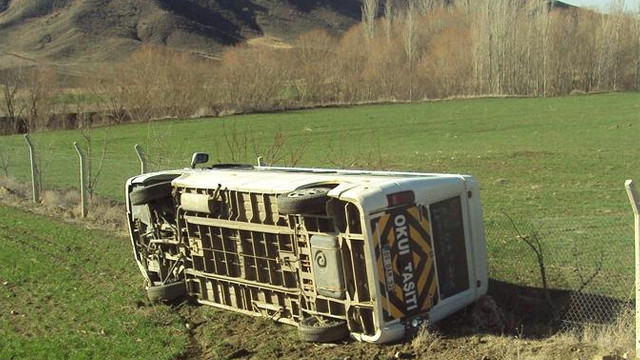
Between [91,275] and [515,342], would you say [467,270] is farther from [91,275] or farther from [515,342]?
[91,275]

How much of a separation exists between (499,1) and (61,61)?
71.4 m

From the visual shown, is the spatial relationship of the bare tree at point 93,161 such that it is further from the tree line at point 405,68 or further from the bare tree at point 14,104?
the tree line at point 405,68

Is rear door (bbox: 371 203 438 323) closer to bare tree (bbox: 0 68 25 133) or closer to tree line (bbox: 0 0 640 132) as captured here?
bare tree (bbox: 0 68 25 133)

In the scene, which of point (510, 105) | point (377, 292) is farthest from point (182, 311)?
point (510, 105)

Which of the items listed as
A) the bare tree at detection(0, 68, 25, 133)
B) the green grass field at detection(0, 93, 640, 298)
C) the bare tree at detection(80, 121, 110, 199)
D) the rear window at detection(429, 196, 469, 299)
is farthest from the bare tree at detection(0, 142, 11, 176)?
the bare tree at detection(0, 68, 25, 133)

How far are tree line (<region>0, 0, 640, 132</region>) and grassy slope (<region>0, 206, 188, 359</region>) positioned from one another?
50.0 meters

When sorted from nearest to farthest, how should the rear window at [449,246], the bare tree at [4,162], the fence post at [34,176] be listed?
the rear window at [449,246] < the fence post at [34,176] < the bare tree at [4,162]

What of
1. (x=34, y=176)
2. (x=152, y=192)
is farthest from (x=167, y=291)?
(x=34, y=176)

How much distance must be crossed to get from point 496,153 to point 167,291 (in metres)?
21.0

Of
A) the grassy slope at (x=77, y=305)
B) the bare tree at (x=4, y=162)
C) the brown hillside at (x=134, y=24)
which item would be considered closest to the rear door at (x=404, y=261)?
the grassy slope at (x=77, y=305)

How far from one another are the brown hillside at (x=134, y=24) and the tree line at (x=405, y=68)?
46.5 meters

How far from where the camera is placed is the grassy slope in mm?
7996

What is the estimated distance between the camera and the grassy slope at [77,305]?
7996mm

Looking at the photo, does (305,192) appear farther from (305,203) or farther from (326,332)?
(326,332)
